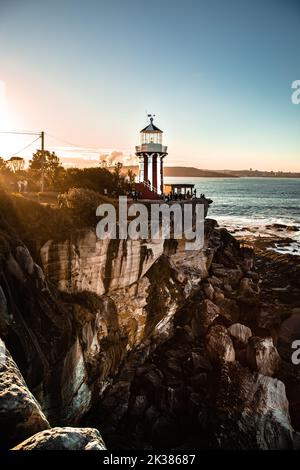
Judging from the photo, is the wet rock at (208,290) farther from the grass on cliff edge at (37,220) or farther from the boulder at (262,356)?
the grass on cliff edge at (37,220)

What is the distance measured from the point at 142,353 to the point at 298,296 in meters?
19.6

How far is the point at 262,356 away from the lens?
18.9m

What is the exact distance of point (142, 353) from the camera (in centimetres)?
2095

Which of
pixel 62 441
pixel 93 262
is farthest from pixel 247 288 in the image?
pixel 62 441

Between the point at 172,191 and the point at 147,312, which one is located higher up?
the point at 172,191

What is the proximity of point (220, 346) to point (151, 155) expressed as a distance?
825 inches

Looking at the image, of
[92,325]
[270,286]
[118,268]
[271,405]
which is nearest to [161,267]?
[118,268]

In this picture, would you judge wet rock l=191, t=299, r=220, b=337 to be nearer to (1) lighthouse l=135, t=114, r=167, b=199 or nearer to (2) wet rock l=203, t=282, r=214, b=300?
(2) wet rock l=203, t=282, r=214, b=300

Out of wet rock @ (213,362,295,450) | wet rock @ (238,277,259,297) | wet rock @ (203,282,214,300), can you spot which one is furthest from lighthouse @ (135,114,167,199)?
wet rock @ (213,362,295,450)

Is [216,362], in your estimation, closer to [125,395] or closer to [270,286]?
[125,395]

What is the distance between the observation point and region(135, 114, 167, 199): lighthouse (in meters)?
33.3

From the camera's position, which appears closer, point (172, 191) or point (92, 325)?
point (92, 325)

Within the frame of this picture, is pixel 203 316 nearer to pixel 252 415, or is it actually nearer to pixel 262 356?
pixel 262 356

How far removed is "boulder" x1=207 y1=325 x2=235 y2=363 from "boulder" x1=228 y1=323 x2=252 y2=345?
0.69 m
